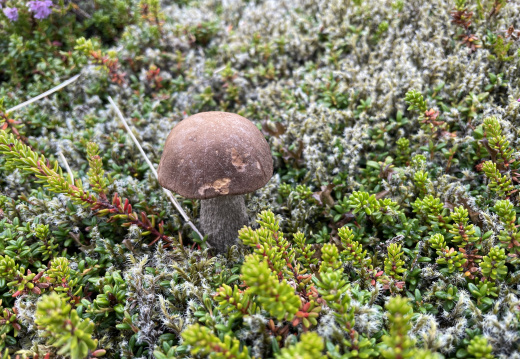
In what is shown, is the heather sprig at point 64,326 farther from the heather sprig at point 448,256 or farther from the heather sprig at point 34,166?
the heather sprig at point 448,256

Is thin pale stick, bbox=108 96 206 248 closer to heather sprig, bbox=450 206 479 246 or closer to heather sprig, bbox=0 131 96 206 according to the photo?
heather sprig, bbox=0 131 96 206

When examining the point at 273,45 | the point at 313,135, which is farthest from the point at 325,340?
the point at 273,45

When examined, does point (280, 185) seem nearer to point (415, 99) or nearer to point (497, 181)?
point (415, 99)

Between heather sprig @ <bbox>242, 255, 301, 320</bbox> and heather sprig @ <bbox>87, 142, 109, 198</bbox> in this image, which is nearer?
heather sprig @ <bbox>242, 255, 301, 320</bbox>

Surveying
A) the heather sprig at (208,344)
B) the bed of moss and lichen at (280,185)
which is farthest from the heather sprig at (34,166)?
the heather sprig at (208,344)

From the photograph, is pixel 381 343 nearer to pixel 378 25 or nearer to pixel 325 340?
pixel 325 340

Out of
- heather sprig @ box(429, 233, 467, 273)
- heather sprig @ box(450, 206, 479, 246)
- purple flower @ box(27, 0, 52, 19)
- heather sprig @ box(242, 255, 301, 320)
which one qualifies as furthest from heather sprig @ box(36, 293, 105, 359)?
purple flower @ box(27, 0, 52, 19)
